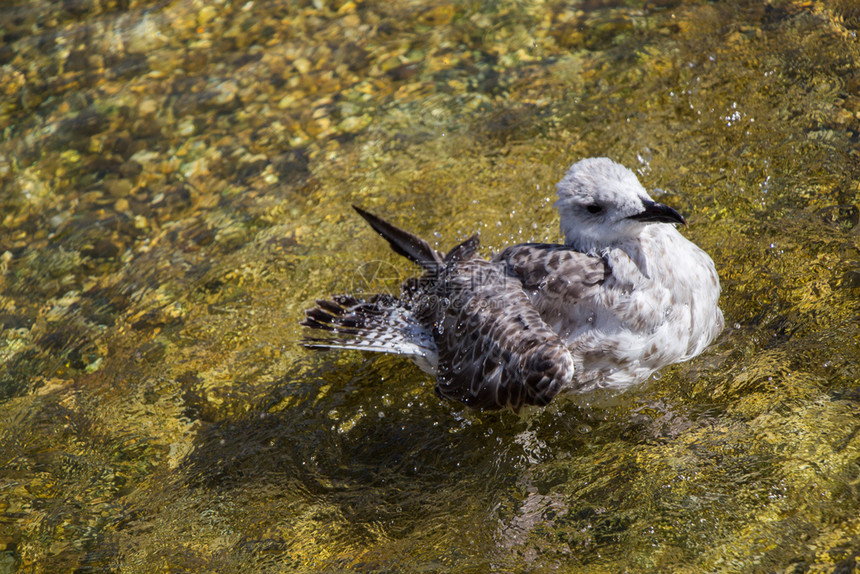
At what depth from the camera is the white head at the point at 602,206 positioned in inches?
167

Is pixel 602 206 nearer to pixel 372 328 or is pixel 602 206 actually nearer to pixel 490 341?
pixel 490 341

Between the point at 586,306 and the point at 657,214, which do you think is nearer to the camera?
the point at 657,214

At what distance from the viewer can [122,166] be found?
757cm

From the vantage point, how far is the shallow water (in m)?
4.24

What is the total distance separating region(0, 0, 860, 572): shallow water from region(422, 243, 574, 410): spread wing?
452 mm

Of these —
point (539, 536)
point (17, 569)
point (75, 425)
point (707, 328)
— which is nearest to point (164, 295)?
point (75, 425)

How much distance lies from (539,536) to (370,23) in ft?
21.3

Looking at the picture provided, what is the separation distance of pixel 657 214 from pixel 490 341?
1292mm

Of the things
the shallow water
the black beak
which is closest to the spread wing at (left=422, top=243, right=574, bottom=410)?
the shallow water

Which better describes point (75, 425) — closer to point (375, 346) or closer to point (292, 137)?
point (375, 346)

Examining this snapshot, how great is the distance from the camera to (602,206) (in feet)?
14.5

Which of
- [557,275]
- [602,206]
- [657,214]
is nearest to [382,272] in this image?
[557,275]

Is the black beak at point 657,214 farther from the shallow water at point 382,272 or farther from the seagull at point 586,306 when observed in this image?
the shallow water at point 382,272

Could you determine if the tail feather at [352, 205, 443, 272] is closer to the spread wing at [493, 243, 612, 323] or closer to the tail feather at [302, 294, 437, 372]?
the tail feather at [302, 294, 437, 372]
